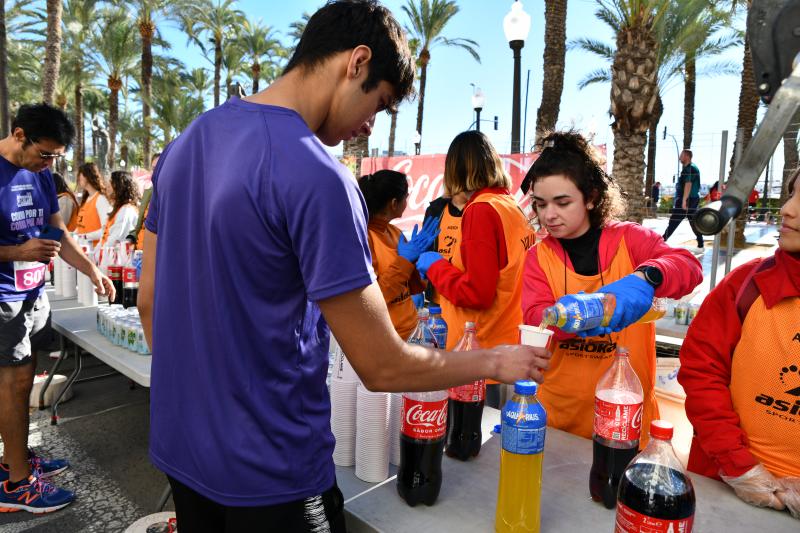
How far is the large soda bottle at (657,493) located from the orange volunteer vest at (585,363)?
84cm

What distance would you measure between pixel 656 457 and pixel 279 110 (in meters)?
1.09

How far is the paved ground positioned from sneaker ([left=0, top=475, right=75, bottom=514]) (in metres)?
0.05

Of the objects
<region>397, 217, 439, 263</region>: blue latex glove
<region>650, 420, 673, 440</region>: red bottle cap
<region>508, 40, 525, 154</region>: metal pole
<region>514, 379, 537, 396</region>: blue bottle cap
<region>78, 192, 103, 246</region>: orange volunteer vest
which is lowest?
<region>650, 420, 673, 440</region>: red bottle cap

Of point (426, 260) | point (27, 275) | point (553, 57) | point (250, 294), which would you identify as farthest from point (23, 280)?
point (553, 57)

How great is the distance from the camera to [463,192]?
10.1ft

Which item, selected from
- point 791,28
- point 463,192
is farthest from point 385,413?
point 463,192

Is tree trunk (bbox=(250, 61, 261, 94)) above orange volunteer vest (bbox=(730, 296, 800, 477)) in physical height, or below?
above

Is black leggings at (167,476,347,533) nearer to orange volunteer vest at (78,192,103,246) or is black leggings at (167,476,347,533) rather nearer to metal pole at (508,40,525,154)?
orange volunteer vest at (78,192,103,246)

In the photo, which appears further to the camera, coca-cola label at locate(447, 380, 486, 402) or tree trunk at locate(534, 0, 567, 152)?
tree trunk at locate(534, 0, 567, 152)

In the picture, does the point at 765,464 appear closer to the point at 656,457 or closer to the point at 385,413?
the point at 656,457

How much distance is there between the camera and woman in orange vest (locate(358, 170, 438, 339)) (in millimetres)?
3305

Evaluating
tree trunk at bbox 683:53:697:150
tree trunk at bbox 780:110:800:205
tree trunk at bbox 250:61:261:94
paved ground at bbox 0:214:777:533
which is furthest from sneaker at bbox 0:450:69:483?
tree trunk at bbox 250:61:261:94

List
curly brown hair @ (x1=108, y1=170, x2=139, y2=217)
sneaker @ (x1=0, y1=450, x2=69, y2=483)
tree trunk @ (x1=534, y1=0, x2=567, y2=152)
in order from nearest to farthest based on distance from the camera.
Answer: sneaker @ (x1=0, y1=450, x2=69, y2=483)
curly brown hair @ (x1=108, y1=170, x2=139, y2=217)
tree trunk @ (x1=534, y1=0, x2=567, y2=152)

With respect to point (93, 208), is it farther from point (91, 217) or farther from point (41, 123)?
point (41, 123)
